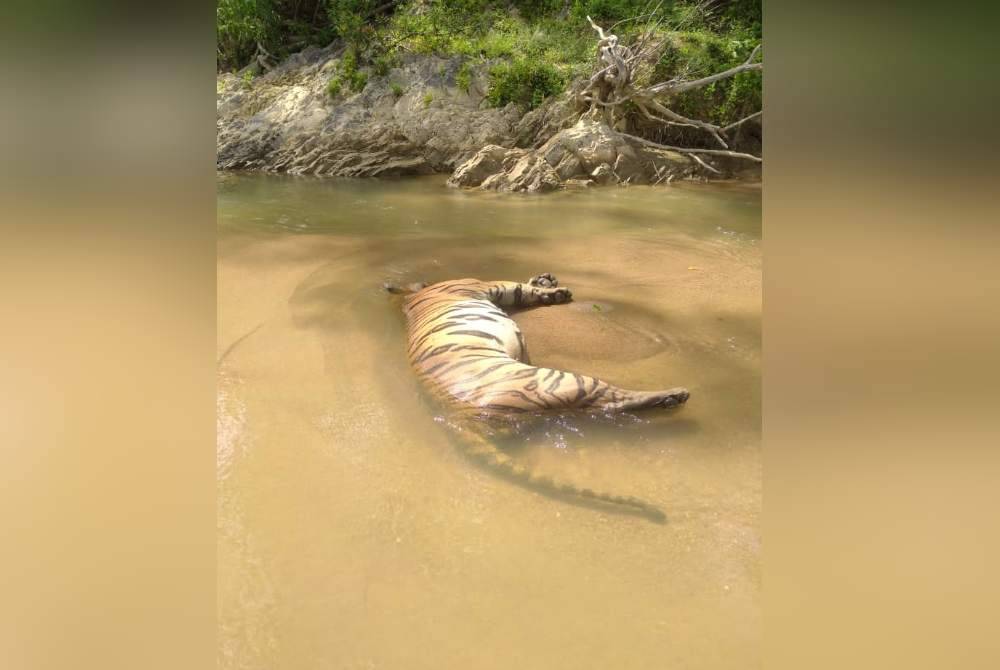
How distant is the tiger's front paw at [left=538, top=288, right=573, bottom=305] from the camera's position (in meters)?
3.58

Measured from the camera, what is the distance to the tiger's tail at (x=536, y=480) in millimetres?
1720

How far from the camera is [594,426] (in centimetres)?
224

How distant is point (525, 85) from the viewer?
365 inches

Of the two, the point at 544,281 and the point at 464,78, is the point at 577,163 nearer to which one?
the point at 464,78

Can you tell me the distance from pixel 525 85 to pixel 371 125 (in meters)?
2.25

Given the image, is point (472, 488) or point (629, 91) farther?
point (629, 91)

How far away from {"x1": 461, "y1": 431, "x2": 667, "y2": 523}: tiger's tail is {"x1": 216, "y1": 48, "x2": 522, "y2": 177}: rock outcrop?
7.40 metres
